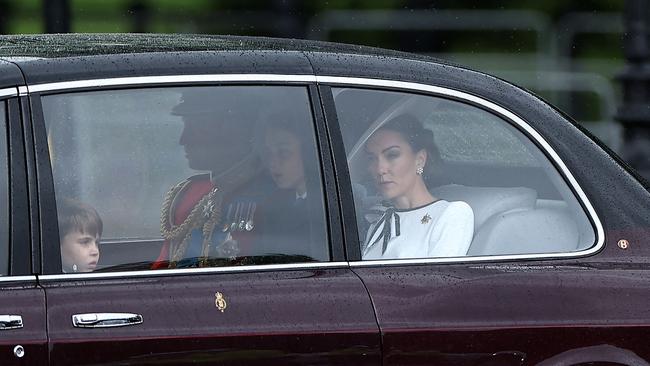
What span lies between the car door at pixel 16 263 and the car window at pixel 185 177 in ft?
0.32

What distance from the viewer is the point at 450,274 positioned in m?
3.93

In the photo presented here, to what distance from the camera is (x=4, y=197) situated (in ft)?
11.9

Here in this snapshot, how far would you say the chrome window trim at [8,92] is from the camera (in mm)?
3641

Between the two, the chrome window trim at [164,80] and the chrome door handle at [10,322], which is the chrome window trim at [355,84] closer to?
the chrome window trim at [164,80]

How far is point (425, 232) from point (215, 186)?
61 cm

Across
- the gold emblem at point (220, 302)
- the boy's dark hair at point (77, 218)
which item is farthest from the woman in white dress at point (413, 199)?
the boy's dark hair at point (77, 218)

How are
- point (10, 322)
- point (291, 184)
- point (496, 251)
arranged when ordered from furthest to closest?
point (496, 251), point (291, 184), point (10, 322)

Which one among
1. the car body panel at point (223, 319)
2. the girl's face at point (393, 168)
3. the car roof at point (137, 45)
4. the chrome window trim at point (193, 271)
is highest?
the car roof at point (137, 45)

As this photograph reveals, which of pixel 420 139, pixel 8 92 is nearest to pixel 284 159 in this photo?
pixel 420 139

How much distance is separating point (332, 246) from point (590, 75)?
8.29 metres

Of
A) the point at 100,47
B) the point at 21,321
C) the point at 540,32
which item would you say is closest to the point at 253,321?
the point at 21,321

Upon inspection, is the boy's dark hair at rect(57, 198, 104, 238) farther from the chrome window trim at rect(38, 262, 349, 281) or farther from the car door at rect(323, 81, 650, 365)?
the car door at rect(323, 81, 650, 365)

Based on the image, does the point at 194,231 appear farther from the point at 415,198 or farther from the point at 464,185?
the point at 464,185

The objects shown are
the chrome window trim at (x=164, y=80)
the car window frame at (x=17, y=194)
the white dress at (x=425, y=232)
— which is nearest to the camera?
the car window frame at (x=17, y=194)
